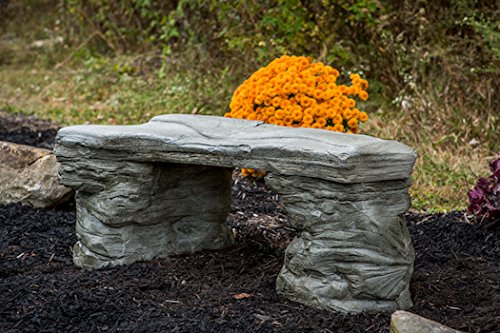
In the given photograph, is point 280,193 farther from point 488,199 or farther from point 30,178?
point 30,178

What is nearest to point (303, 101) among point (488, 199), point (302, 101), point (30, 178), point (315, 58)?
point (302, 101)

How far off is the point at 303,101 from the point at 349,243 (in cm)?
243

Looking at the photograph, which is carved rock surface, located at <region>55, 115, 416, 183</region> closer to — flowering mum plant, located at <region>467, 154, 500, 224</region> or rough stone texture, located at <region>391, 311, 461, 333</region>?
rough stone texture, located at <region>391, 311, 461, 333</region>

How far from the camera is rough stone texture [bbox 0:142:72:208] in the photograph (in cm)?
527

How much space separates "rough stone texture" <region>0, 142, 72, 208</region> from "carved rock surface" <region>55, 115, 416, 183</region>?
4.13 ft

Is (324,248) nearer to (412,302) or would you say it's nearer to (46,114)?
(412,302)

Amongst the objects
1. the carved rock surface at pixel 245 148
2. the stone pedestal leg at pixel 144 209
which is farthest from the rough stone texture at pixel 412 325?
the stone pedestal leg at pixel 144 209

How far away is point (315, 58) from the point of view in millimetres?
8094

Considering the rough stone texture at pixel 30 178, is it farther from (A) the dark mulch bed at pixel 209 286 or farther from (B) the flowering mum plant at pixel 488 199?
(B) the flowering mum plant at pixel 488 199

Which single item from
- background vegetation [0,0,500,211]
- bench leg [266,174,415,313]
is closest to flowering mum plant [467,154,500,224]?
background vegetation [0,0,500,211]

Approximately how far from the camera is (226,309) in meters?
3.57

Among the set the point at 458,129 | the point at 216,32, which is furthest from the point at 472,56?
the point at 216,32

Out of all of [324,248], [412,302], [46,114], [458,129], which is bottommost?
[46,114]

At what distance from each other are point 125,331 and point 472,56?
4961 millimetres
